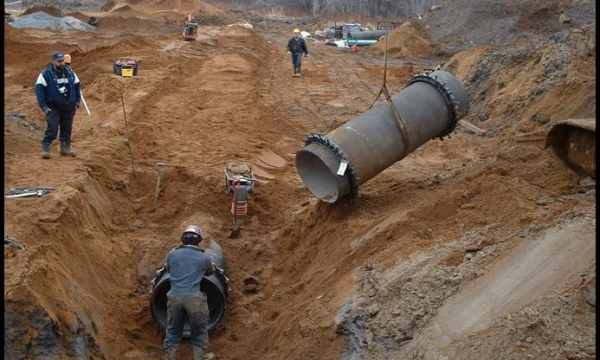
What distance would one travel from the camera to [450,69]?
21.1m

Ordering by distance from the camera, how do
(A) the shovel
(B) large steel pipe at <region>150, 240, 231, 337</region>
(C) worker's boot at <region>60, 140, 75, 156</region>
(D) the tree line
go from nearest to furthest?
(B) large steel pipe at <region>150, 240, 231, 337</region> < (A) the shovel < (C) worker's boot at <region>60, 140, 75, 156</region> < (D) the tree line

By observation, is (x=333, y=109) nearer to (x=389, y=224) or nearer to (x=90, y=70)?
(x=90, y=70)

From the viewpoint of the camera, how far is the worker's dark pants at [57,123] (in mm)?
10781

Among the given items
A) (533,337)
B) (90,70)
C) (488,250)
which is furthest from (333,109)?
(533,337)

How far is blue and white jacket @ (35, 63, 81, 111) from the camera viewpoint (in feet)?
34.3

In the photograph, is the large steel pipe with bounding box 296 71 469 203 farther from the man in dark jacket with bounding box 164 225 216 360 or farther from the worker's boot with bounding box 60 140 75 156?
the worker's boot with bounding box 60 140 75 156

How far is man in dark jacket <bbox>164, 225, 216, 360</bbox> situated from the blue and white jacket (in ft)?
13.7

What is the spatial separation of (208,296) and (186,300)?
117 centimetres

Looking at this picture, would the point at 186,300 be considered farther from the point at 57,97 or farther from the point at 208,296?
the point at 57,97

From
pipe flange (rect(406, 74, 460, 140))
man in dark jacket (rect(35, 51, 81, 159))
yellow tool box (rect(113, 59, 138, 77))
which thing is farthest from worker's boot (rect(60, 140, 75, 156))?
yellow tool box (rect(113, 59, 138, 77))

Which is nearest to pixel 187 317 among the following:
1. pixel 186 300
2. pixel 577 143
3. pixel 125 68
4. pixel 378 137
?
pixel 186 300

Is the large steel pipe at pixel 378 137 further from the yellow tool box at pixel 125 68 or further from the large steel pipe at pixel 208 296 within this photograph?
the yellow tool box at pixel 125 68

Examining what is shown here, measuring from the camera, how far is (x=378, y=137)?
9.05 metres

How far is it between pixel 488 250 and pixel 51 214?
539 centimetres
